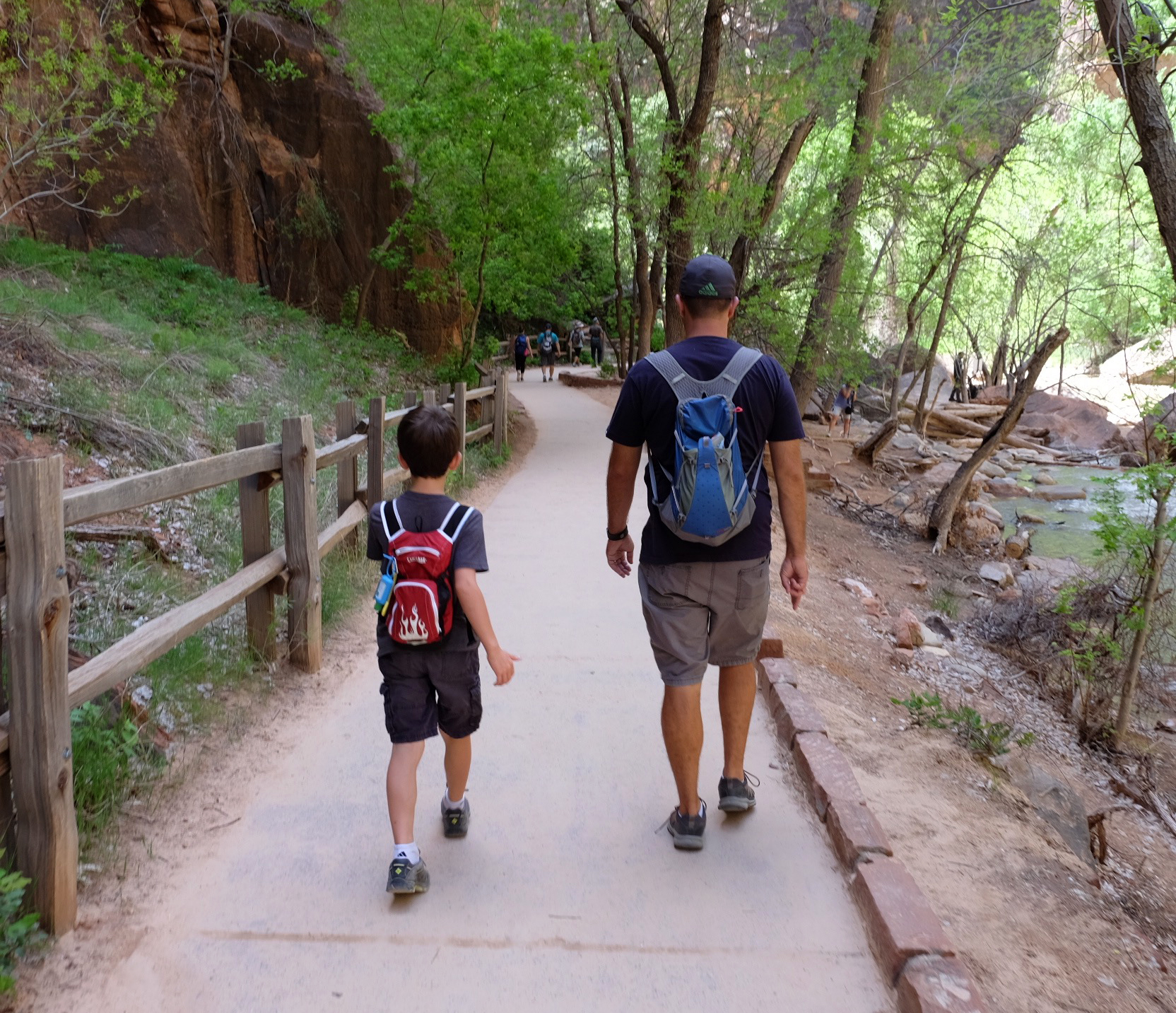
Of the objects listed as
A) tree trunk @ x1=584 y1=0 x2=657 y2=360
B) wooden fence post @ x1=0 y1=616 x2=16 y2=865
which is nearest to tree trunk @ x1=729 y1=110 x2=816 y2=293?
tree trunk @ x1=584 y1=0 x2=657 y2=360

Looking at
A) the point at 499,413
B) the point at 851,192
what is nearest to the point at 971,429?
the point at 851,192

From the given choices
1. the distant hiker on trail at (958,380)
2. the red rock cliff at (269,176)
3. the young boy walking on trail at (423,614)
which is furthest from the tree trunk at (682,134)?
the distant hiker on trail at (958,380)

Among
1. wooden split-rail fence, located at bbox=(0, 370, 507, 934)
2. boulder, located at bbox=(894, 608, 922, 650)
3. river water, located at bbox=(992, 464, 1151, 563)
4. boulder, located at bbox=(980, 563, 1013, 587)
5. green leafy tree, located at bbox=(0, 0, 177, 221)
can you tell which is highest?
green leafy tree, located at bbox=(0, 0, 177, 221)

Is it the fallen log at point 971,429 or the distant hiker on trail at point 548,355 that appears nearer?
the fallen log at point 971,429

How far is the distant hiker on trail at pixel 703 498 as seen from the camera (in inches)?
124

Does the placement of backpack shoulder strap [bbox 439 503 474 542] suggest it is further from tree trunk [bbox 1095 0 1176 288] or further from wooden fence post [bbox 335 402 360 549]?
tree trunk [bbox 1095 0 1176 288]

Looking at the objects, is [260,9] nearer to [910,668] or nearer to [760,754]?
[910,668]

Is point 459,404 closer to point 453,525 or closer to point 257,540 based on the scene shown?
point 257,540

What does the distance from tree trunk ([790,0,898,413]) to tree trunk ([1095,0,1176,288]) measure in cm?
866

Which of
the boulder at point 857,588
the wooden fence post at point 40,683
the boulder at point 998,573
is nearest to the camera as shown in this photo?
the wooden fence post at point 40,683

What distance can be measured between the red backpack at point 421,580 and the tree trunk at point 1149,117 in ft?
20.2

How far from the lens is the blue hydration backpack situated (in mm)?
3115

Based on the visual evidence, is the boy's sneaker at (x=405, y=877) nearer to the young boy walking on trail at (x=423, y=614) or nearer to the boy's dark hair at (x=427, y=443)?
the young boy walking on trail at (x=423, y=614)

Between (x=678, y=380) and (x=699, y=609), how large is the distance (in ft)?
2.66
